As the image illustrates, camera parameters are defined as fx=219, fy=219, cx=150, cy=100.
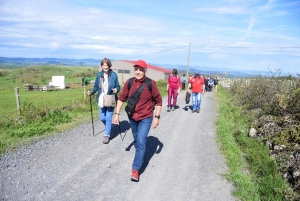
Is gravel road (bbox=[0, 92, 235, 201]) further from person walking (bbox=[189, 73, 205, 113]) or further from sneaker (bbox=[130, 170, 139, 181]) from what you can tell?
person walking (bbox=[189, 73, 205, 113])

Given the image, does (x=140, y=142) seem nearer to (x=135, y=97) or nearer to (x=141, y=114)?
(x=141, y=114)

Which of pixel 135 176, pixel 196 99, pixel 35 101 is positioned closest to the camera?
pixel 135 176

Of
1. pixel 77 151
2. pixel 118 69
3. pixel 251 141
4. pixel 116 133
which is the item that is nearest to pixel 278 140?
pixel 251 141

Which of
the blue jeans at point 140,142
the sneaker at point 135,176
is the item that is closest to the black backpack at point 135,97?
the blue jeans at point 140,142

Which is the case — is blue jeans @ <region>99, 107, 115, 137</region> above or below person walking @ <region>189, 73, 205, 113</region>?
below

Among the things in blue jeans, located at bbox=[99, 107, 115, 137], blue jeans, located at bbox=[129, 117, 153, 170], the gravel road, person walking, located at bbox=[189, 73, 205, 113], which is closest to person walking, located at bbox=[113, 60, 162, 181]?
blue jeans, located at bbox=[129, 117, 153, 170]

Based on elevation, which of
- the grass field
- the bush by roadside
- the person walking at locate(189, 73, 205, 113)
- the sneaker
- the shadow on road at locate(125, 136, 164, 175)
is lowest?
the grass field

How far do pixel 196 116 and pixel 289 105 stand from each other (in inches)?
137

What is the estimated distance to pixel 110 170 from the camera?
4.07m

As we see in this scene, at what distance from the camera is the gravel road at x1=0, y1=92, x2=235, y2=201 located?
335 centimetres

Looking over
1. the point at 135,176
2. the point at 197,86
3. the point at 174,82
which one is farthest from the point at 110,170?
the point at 197,86

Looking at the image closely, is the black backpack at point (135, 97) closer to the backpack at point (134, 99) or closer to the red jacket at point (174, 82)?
the backpack at point (134, 99)

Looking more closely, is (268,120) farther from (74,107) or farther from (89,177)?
(74,107)

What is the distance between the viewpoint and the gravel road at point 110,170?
3352 millimetres
